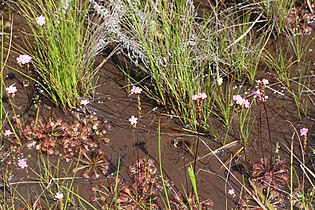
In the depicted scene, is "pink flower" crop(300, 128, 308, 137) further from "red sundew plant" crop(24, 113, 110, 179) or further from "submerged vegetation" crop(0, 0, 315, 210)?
"red sundew plant" crop(24, 113, 110, 179)

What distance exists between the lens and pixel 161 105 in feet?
12.2

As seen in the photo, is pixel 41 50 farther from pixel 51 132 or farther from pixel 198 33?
pixel 198 33

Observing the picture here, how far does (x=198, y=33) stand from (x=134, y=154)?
0.97 meters

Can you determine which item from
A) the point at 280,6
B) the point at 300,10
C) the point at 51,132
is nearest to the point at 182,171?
the point at 51,132

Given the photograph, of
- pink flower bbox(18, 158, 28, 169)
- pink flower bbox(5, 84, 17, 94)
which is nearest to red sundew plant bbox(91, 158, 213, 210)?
pink flower bbox(18, 158, 28, 169)

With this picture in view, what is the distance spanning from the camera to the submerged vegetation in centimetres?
323

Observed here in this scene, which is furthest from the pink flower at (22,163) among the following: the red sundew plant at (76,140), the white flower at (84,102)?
the white flower at (84,102)

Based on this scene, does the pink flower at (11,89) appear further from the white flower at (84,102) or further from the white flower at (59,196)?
the white flower at (59,196)

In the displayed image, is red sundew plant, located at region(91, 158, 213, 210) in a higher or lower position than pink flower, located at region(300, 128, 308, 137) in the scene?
lower

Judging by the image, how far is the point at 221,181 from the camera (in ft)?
10.8

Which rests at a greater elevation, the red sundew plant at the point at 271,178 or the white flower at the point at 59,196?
the white flower at the point at 59,196

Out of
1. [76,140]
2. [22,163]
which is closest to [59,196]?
[22,163]

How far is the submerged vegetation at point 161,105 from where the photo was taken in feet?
10.6

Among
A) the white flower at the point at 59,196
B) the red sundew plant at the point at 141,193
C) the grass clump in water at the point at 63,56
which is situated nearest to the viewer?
the white flower at the point at 59,196
